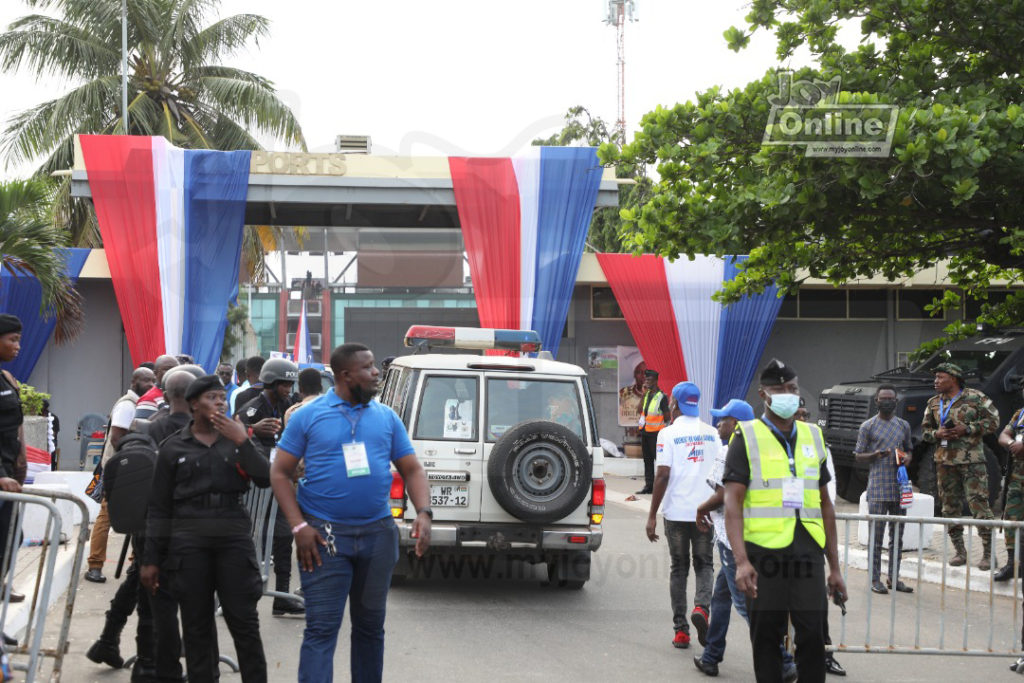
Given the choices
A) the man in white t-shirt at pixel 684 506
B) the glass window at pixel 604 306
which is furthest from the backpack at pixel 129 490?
the glass window at pixel 604 306

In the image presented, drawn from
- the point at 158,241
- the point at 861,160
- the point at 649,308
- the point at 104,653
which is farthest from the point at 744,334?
the point at 104,653

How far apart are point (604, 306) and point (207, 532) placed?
19430 millimetres

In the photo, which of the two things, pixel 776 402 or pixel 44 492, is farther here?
pixel 44 492

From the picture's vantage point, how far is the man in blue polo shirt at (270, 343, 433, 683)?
17.4 feet

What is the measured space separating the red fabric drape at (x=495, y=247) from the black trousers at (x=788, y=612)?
49.2ft

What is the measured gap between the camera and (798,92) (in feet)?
33.4

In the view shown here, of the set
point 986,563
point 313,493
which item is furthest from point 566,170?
point 313,493

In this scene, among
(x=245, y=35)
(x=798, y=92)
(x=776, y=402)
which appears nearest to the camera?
(x=776, y=402)

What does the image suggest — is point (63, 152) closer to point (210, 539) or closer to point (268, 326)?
point (210, 539)

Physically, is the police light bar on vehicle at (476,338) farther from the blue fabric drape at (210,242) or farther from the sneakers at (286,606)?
the blue fabric drape at (210,242)

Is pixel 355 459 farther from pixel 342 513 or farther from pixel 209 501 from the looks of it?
pixel 209 501

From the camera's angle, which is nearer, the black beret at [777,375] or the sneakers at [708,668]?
the black beret at [777,375]

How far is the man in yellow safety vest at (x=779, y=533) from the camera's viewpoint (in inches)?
214

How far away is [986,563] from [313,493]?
25.8 feet
